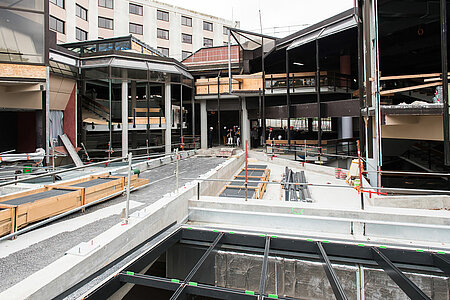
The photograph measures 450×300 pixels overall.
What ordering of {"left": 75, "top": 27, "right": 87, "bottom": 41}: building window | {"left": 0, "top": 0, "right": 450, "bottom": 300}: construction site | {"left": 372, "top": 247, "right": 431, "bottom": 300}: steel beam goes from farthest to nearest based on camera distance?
{"left": 75, "top": 27, "right": 87, "bottom": 41}: building window
{"left": 0, "top": 0, "right": 450, "bottom": 300}: construction site
{"left": 372, "top": 247, "right": 431, "bottom": 300}: steel beam

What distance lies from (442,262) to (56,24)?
3816cm

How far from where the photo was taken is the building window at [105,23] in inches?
1451

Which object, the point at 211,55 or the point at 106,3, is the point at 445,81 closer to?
the point at 211,55

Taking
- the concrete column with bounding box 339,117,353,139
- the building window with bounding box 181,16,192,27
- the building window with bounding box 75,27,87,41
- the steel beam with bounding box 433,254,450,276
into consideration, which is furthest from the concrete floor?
the building window with bounding box 181,16,192,27

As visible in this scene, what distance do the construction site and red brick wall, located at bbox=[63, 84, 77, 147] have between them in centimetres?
8

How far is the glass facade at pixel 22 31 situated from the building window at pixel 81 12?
24070 mm

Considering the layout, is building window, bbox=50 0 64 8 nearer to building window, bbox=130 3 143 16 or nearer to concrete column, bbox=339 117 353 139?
building window, bbox=130 3 143 16

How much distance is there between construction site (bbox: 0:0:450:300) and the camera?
15.1 feet

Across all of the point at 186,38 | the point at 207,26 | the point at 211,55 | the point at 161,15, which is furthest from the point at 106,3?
the point at 211,55

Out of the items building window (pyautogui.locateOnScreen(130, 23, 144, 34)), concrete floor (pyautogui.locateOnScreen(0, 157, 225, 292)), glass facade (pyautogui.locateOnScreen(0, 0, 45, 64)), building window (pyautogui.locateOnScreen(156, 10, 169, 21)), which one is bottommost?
concrete floor (pyautogui.locateOnScreen(0, 157, 225, 292))

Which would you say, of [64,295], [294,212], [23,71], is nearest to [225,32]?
[23,71]

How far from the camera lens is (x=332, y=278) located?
4.27 metres

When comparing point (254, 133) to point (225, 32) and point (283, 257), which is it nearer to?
point (283, 257)

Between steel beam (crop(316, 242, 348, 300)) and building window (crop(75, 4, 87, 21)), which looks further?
building window (crop(75, 4, 87, 21))
